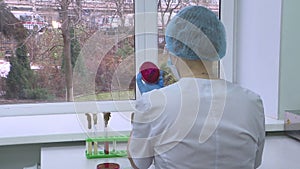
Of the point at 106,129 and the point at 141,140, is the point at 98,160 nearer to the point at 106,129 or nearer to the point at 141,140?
the point at 106,129

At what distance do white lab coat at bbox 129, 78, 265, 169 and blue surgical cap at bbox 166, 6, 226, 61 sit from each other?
96mm

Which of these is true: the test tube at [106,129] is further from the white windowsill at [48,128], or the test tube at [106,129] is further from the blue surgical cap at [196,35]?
the blue surgical cap at [196,35]

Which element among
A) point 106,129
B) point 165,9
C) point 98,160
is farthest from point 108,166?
point 165,9

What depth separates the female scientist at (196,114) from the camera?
1.12 metres

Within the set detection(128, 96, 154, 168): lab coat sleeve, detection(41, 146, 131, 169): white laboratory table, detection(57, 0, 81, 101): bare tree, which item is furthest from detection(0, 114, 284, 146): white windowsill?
detection(128, 96, 154, 168): lab coat sleeve

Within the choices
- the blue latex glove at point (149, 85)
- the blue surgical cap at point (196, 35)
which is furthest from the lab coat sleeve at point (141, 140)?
the blue latex glove at point (149, 85)

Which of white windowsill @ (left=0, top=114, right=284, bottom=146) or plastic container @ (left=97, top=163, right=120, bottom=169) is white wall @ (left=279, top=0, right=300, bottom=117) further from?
plastic container @ (left=97, top=163, right=120, bottom=169)

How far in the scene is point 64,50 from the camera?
2.14 metres

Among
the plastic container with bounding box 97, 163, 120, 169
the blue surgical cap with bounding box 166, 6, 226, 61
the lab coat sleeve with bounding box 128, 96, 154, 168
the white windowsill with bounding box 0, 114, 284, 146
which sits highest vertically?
the blue surgical cap with bounding box 166, 6, 226, 61

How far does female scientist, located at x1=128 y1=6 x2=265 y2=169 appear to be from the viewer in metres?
1.12

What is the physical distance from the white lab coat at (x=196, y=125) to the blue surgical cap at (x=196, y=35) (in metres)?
0.10

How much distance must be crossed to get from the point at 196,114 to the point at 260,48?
1.17 m

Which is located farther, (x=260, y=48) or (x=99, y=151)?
(x=260, y=48)

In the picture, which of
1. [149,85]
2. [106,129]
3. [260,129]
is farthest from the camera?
[106,129]
